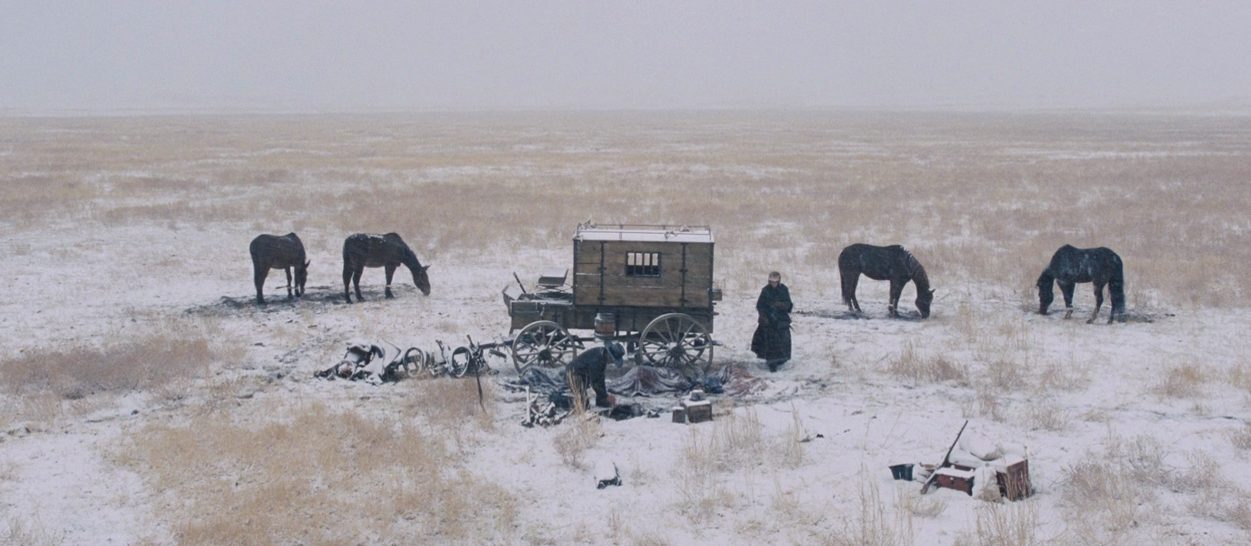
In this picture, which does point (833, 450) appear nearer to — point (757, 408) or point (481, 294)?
point (757, 408)

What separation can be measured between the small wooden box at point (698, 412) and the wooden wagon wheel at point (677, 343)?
163 cm

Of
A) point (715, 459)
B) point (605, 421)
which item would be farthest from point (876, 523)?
point (605, 421)

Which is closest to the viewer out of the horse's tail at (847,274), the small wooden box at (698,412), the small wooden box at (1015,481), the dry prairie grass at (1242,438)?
the small wooden box at (1015,481)

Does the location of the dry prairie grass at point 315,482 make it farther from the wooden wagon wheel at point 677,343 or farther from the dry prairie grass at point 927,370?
the dry prairie grass at point 927,370

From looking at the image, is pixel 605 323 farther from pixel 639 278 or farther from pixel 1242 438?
pixel 1242 438

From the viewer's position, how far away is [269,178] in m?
34.6

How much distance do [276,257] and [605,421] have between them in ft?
26.2

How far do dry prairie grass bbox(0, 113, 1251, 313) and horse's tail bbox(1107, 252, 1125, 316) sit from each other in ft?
4.37

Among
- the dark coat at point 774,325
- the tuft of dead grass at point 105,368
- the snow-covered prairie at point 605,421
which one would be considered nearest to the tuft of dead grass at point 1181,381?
the snow-covered prairie at point 605,421

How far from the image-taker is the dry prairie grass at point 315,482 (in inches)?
324

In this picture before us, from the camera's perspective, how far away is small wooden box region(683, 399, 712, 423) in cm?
1066

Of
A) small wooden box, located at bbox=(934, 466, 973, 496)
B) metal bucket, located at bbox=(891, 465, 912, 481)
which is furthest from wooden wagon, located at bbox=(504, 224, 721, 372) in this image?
small wooden box, located at bbox=(934, 466, 973, 496)

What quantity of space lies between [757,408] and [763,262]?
29.9ft

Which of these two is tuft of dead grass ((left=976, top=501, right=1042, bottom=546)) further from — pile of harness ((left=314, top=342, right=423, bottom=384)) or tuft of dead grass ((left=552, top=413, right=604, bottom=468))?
pile of harness ((left=314, top=342, right=423, bottom=384))
